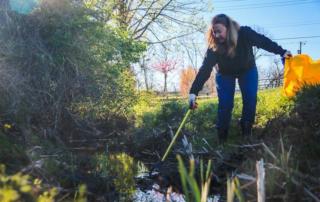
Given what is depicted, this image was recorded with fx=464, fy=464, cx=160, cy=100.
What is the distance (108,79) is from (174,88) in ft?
107

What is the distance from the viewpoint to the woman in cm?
544

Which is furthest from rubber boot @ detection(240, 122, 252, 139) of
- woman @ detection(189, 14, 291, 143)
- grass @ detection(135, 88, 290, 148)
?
grass @ detection(135, 88, 290, 148)

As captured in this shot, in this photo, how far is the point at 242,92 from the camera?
597 centimetres

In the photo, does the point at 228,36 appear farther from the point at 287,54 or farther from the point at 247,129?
the point at 247,129

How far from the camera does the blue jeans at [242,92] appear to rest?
5836 millimetres

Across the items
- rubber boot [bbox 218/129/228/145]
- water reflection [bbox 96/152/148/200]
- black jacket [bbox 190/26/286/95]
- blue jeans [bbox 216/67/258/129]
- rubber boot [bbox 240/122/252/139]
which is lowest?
water reflection [bbox 96/152/148/200]

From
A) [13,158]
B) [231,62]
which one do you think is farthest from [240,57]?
[13,158]

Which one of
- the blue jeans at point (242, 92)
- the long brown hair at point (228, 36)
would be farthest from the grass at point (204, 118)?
the long brown hair at point (228, 36)

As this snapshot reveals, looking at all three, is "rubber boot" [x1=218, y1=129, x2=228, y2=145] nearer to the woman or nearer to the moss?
the woman

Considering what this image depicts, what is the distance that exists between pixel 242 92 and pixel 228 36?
0.88 meters

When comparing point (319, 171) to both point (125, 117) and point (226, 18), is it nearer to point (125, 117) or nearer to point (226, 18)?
point (226, 18)

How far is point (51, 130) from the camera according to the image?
6.46 meters

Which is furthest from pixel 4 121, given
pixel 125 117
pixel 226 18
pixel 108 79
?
pixel 125 117

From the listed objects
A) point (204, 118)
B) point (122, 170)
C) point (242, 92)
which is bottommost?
point (122, 170)
